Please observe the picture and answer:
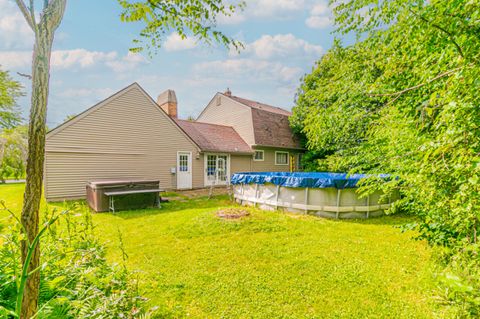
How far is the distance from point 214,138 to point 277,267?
11955 mm

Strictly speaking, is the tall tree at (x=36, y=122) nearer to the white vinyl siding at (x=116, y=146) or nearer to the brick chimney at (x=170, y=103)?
the white vinyl siding at (x=116, y=146)

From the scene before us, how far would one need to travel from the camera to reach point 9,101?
1703cm

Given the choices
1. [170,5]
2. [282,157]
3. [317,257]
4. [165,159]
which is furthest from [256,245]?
[282,157]

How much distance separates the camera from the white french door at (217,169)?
46.1 feet

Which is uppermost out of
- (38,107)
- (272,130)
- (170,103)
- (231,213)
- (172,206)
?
(170,103)

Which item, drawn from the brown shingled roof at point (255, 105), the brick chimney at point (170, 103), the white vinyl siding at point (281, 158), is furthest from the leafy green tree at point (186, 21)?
the brown shingled roof at point (255, 105)

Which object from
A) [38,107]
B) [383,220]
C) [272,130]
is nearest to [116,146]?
[38,107]

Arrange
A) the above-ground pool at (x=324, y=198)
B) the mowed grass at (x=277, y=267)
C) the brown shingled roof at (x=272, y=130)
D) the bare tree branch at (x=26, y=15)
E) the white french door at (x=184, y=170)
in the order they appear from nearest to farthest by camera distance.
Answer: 1. the bare tree branch at (x=26, y=15)
2. the mowed grass at (x=277, y=267)
3. the above-ground pool at (x=324, y=198)
4. the white french door at (x=184, y=170)
5. the brown shingled roof at (x=272, y=130)

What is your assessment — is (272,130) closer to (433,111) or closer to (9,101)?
(433,111)

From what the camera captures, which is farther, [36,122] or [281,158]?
[281,158]

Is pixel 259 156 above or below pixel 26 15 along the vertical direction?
below

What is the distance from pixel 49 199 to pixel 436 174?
12.4 m

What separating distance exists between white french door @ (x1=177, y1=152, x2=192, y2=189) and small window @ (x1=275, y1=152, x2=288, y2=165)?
24.4 feet

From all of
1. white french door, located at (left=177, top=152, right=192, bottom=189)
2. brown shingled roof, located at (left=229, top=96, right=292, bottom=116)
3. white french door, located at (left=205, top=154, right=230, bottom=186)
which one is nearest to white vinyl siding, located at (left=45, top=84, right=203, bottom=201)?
white french door, located at (left=177, top=152, right=192, bottom=189)
